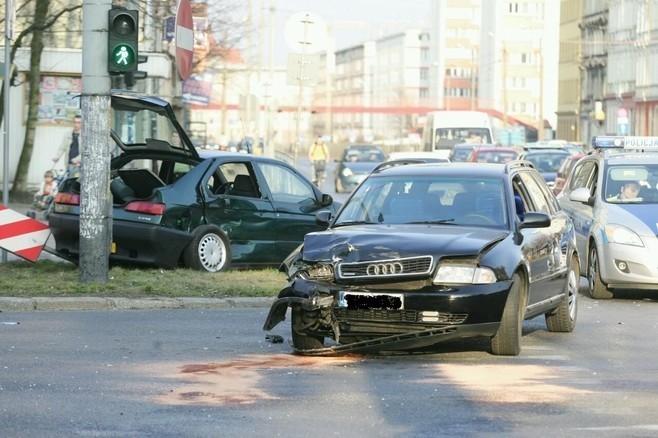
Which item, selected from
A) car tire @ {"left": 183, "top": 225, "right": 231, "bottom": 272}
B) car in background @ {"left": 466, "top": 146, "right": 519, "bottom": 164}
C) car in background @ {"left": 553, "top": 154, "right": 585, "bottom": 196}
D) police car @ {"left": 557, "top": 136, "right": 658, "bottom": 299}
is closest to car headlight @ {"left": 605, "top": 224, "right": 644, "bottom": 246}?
police car @ {"left": 557, "top": 136, "right": 658, "bottom": 299}

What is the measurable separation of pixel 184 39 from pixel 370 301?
6.66 meters

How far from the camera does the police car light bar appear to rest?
19.6 metres

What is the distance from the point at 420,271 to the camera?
1053 centimetres

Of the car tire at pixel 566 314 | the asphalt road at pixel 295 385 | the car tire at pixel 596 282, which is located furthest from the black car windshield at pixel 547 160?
the asphalt road at pixel 295 385

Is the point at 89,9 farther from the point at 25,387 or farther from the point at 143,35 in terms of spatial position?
the point at 143,35

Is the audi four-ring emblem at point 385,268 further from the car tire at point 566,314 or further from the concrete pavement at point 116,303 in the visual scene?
the concrete pavement at point 116,303

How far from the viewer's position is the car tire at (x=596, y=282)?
16.9 m

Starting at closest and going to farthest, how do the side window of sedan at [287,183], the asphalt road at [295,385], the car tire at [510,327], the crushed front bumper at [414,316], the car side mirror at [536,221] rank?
the asphalt road at [295,385], the crushed front bumper at [414,316], the car tire at [510,327], the car side mirror at [536,221], the side window of sedan at [287,183]

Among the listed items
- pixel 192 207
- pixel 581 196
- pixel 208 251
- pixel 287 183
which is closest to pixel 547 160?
pixel 287 183

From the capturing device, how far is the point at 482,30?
177 metres

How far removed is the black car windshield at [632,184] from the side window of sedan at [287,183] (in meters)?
3.57

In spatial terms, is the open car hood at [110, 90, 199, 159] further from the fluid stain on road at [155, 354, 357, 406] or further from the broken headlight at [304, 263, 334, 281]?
the fluid stain on road at [155, 354, 357, 406]

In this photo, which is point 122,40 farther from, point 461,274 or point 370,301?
point 461,274

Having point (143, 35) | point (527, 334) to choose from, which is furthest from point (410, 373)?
point (143, 35)
